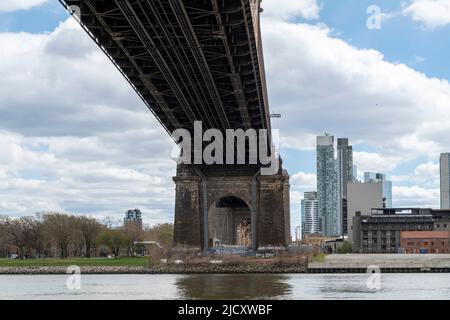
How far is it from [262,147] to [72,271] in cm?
1891

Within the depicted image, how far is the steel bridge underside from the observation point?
1160 inches

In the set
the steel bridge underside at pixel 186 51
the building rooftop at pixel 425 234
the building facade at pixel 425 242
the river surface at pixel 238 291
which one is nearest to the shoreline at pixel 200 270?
the river surface at pixel 238 291

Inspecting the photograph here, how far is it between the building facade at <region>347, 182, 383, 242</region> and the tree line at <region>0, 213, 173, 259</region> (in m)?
57.1

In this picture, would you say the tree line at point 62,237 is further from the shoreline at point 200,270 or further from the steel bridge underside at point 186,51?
the steel bridge underside at point 186,51

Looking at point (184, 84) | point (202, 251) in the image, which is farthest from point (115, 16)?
point (202, 251)

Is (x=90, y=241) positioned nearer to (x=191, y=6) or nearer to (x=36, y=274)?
(x=36, y=274)

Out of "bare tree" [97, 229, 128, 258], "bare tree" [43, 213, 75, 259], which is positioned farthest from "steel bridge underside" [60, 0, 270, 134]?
"bare tree" [43, 213, 75, 259]

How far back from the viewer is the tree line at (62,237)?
304ft

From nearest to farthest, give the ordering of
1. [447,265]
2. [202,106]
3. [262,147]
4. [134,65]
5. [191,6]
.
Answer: [191,6], [134,65], [202,106], [262,147], [447,265]

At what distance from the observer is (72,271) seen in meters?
65.0

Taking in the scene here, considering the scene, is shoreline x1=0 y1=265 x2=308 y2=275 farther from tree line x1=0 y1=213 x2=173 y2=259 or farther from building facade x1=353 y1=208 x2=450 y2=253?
building facade x1=353 y1=208 x2=450 y2=253

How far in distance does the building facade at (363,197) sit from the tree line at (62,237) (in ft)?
187

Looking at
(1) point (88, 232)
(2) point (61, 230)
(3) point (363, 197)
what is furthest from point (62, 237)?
(3) point (363, 197)

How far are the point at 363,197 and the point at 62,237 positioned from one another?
3186 inches
